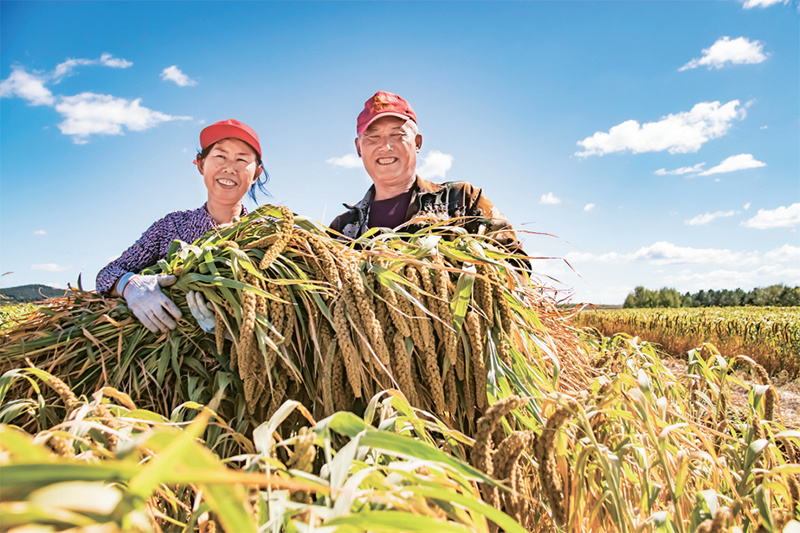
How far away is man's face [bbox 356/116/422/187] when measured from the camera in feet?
10.3

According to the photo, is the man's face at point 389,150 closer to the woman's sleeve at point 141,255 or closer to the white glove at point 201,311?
the woman's sleeve at point 141,255

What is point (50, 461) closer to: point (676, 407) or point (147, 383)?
point (147, 383)

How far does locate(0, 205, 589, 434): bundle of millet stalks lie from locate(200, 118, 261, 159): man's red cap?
1391 millimetres

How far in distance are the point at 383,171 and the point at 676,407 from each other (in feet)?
7.37

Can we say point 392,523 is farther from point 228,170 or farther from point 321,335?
point 228,170

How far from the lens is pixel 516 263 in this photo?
7.27ft

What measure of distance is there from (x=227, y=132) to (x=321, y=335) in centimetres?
192

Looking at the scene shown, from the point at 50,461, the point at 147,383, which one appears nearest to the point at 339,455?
the point at 50,461

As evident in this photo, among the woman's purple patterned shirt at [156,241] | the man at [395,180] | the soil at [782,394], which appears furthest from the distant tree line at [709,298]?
the woman's purple patterned shirt at [156,241]

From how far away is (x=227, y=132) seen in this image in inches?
109

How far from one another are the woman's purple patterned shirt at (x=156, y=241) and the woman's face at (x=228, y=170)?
0.18 meters

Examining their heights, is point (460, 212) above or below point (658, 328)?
above

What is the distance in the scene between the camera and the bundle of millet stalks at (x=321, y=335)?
131cm

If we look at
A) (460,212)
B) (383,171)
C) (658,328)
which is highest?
(383,171)
